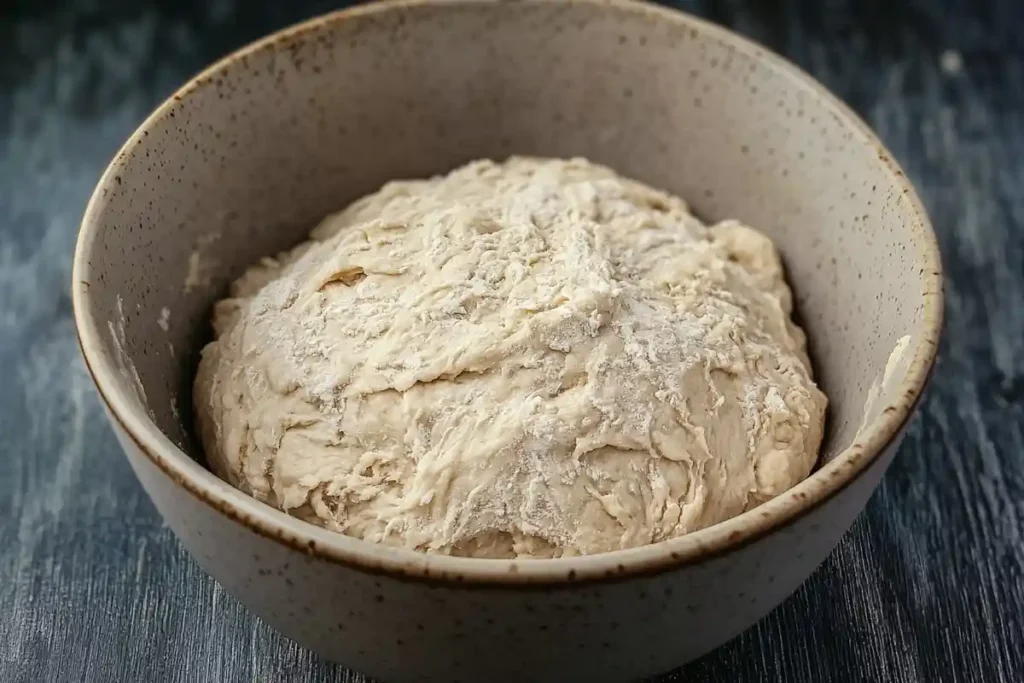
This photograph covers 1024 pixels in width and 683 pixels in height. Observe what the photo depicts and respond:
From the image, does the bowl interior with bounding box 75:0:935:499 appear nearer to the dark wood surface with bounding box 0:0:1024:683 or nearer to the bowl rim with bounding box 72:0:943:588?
the bowl rim with bounding box 72:0:943:588

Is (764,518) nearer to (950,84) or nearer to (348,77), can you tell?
(348,77)

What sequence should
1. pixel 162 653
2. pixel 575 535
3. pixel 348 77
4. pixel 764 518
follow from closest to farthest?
pixel 764 518 < pixel 575 535 < pixel 162 653 < pixel 348 77

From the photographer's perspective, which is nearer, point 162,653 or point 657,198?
point 162,653

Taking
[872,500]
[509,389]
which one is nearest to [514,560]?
[509,389]

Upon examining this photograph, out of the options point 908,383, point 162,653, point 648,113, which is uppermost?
point 648,113

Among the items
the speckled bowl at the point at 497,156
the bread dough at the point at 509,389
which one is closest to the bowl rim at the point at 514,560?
the speckled bowl at the point at 497,156

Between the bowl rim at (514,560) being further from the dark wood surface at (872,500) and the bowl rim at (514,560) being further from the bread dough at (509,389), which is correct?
the dark wood surface at (872,500)

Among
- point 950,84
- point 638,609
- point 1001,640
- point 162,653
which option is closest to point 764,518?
point 638,609

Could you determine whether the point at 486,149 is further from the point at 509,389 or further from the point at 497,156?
the point at 509,389
